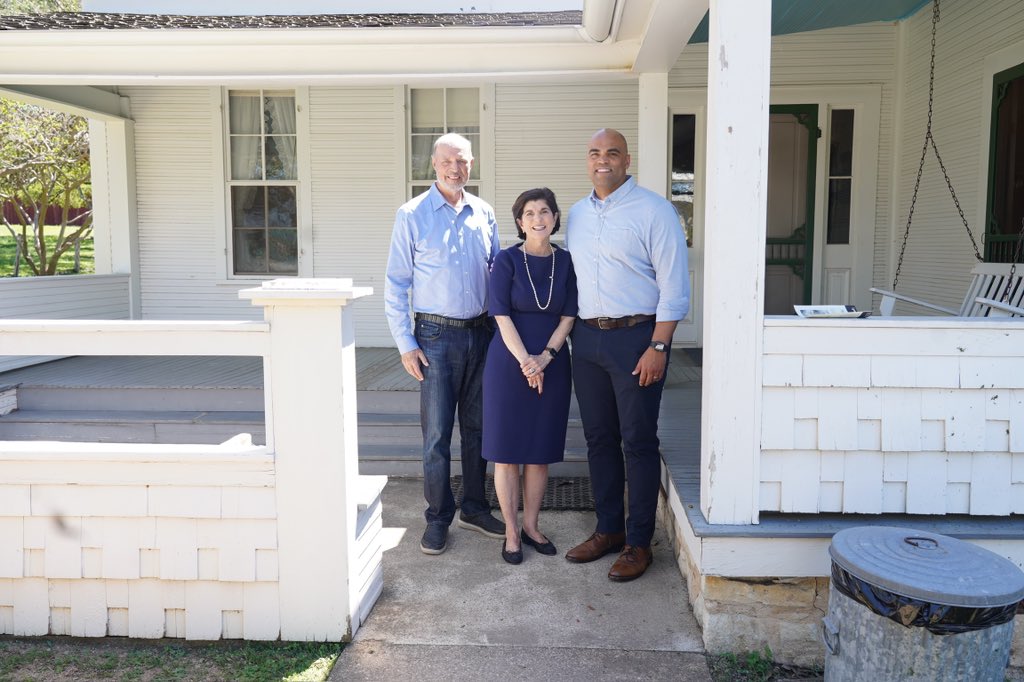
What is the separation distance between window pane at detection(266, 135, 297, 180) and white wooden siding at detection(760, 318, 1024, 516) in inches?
222

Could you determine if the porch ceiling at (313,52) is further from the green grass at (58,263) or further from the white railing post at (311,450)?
the green grass at (58,263)

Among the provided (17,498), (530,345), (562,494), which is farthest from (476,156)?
(17,498)

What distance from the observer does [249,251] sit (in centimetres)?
725

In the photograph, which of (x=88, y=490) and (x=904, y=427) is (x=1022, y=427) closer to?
(x=904, y=427)

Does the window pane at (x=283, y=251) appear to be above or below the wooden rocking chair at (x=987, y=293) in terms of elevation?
above

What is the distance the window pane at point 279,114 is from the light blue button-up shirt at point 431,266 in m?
→ 4.27

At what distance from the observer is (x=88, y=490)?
272 cm

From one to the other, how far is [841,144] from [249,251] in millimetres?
5482

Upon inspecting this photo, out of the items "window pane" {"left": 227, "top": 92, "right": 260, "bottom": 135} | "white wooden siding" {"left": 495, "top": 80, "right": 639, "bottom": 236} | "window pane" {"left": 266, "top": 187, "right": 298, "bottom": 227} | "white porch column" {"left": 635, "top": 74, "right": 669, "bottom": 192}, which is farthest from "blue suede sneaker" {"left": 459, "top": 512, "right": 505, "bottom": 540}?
"window pane" {"left": 227, "top": 92, "right": 260, "bottom": 135}

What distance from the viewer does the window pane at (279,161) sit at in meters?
7.12

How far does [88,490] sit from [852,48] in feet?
21.2

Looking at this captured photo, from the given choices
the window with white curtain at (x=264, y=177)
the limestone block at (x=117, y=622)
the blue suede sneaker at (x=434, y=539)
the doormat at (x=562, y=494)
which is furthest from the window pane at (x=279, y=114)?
the limestone block at (x=117, y=622)

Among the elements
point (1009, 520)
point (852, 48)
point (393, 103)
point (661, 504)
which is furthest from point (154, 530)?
point (852, 48)

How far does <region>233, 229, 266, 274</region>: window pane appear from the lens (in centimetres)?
722
